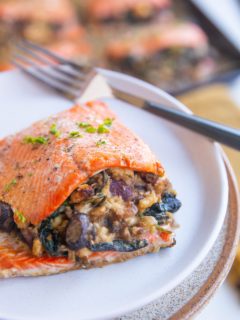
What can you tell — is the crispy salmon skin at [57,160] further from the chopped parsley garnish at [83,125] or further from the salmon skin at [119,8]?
the salmon skin at [119,8]

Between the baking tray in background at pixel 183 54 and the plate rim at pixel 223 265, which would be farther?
the baking tray in background at pixel 183 54

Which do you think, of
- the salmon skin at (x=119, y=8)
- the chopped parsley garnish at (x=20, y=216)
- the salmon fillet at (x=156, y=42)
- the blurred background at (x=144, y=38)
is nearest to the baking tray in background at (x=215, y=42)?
the blurred background at (x=144, y=38)

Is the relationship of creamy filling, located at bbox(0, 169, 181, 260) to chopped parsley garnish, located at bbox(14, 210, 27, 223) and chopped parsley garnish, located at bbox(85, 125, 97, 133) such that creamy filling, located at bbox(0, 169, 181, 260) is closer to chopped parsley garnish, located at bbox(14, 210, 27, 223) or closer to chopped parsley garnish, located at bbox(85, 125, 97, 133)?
chopped parsley garnish, located at bbox(14, 210, 27, 223)

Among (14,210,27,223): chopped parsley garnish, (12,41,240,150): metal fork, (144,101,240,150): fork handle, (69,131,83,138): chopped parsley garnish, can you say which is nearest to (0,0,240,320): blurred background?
(12,41,240,150): metal fork

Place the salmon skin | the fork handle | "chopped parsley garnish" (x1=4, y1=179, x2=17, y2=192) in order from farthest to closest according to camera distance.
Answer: the salmon skin, the fork handle, "chopped parsley garnish" (x1=4, y1=179, x2=17, y2=192)

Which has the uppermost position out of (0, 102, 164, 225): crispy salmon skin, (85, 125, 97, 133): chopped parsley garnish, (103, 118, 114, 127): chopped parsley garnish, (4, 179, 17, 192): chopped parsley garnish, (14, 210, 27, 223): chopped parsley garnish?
(103, 118, 114, 127): chopped parsley garnish

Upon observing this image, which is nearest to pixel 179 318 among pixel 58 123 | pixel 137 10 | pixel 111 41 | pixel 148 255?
pixel 148 255

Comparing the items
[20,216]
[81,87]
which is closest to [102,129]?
[20,216]
